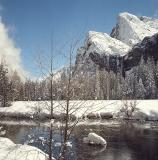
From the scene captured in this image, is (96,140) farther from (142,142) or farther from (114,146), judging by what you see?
(142,142)

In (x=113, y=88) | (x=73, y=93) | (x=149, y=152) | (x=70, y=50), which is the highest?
(x=113, y=88)

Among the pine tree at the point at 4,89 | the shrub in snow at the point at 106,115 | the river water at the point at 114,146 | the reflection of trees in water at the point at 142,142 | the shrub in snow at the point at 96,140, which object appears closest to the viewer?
the river water at the point at 114,146

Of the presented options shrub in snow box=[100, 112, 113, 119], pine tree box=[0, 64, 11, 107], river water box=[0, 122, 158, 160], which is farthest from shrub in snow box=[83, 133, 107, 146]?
pine tree box=[0, 64, 11, 107]

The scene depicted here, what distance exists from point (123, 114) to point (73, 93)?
2667 inches

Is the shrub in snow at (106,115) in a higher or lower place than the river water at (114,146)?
higher

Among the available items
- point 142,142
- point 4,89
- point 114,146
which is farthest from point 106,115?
point 114,146

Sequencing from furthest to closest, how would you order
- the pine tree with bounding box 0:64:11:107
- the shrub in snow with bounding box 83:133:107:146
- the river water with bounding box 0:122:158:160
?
the pine tree with bounding box 0:64:11:107 → the shrub in snow with bounding box 83:133:107:146 → the river water with bounding box 0:122:158:160

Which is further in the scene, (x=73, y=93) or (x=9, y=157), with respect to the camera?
(x=9, y=157)

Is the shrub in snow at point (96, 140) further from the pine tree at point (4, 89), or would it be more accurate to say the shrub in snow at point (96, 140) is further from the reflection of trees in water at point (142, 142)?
the pine tree at point (4, 89)

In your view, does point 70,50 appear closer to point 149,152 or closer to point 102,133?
point 149,152

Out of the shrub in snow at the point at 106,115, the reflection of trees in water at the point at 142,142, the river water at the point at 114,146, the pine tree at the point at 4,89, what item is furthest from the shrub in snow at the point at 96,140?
the pine tree at the point at 4,89

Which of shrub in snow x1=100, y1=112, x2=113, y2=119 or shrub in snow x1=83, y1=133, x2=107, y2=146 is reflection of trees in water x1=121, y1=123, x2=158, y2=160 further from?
shrub in snow x1=100, y1=112, x2=113, y2=119

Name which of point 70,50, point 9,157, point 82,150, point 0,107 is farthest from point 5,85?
point 70,50

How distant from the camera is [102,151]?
3766 centimetres
